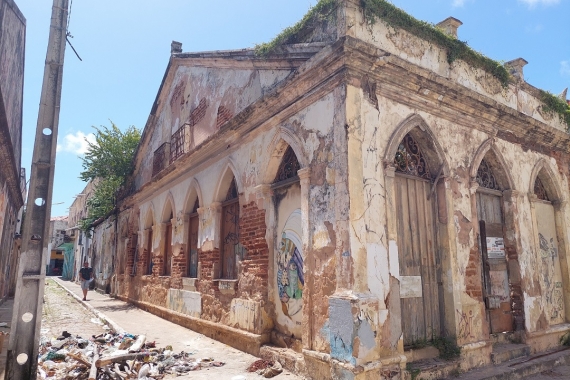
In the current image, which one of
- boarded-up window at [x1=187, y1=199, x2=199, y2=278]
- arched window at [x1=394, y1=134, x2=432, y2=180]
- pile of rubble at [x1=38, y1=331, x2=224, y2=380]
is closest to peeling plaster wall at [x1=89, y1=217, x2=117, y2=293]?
boarded-up window at [x1=187, y1=199, x2=199, y2=278]

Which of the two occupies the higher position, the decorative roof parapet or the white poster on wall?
the decorative roof parapet

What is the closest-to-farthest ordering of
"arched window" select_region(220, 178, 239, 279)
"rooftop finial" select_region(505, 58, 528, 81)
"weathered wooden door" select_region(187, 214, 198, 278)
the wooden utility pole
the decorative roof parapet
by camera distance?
the wooden utility pole → the decorative roof parapet → "arched window" select_region(220, 178, 239, 279) → "rooftop finial" select_region(505, 58, 528, 81) → "weathered wooden door" select_region(187, 214, 198, 278)

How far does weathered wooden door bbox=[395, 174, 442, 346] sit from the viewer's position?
18.0 ft

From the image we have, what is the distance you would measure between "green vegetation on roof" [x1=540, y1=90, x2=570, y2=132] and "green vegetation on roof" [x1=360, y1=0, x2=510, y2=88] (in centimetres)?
150

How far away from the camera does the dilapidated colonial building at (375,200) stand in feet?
16.0

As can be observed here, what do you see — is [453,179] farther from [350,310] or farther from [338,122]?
[350,310]

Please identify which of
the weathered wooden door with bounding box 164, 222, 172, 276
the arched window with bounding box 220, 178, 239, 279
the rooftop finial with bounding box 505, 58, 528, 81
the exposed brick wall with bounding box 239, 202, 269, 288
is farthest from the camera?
the weathered wooden door with bounding box 164, 222, 172, 276

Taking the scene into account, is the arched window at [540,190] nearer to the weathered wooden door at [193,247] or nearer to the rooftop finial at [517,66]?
the rooftop finial at [517,66]

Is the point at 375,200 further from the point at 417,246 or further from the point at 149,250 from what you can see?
the point at 149,250

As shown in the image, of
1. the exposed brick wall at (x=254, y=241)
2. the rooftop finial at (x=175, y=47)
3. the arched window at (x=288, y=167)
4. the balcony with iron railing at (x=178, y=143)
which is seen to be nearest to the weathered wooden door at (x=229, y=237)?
the exposed brick wall at (x=254, y=241)

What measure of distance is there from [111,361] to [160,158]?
765cm

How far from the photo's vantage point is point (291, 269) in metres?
5.94

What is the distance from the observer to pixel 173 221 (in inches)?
404

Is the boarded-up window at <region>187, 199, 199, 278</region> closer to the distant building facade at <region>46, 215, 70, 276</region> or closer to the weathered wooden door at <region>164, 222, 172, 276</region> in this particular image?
the weathered wooden door at <region>164, 222, 172, 276</region>
